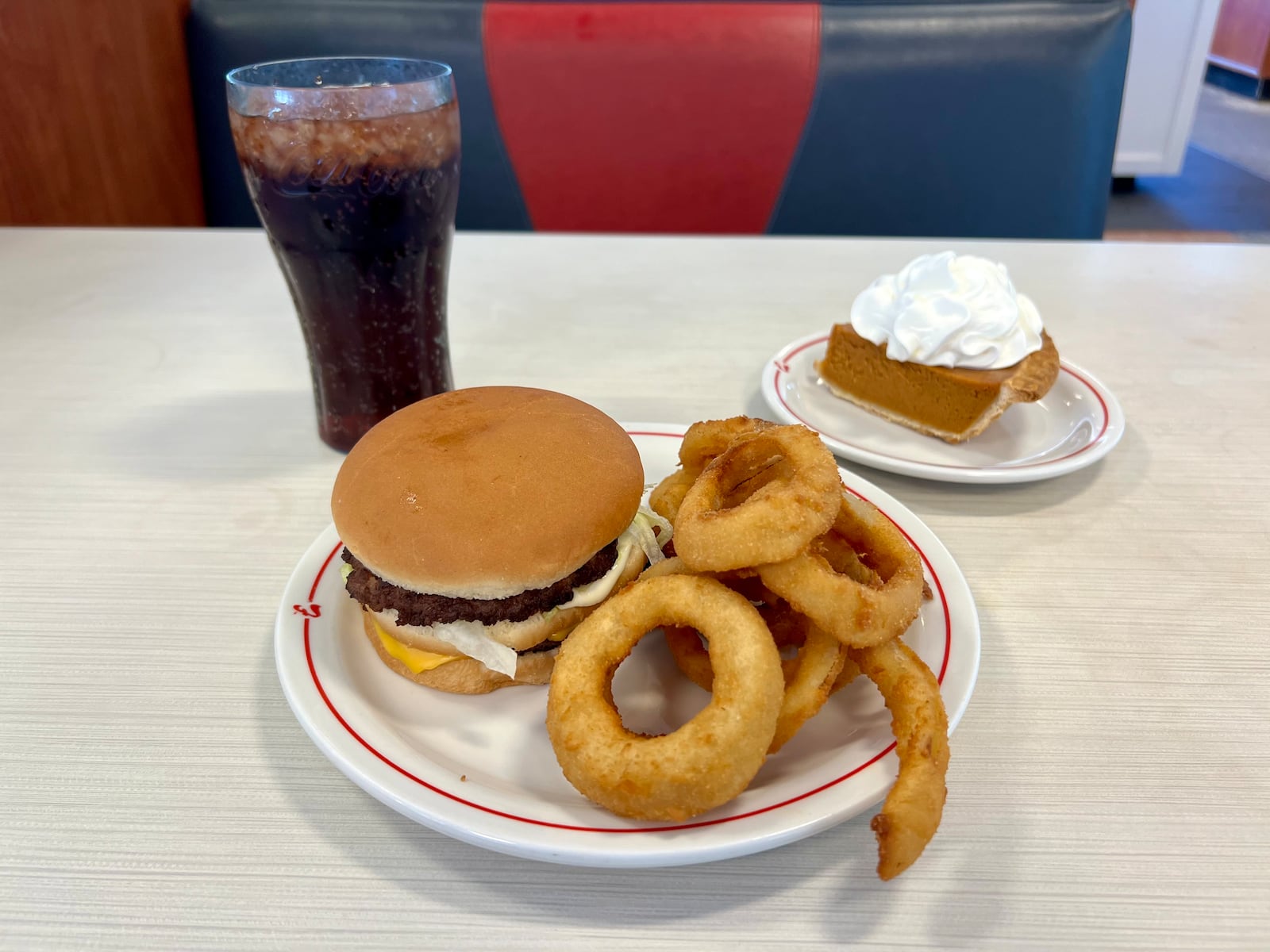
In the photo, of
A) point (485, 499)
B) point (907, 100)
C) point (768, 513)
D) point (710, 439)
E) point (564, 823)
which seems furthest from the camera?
point (907, 100)

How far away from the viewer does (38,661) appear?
1.06 meters

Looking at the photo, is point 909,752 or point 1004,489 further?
point 1004,489

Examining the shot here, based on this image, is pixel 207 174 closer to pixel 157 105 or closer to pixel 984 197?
pixel 157 105

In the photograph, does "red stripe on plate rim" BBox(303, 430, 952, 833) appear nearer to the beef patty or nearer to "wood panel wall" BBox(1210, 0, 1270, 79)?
the beef patty

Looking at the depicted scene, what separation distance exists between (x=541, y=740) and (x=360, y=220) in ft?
2.57

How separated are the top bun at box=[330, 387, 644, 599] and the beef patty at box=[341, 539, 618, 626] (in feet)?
0.06

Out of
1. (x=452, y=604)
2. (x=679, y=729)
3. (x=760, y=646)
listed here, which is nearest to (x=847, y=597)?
(x=760, y=646)

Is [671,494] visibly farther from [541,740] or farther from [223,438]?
[223,438]

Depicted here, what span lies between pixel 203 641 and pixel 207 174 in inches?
95.3

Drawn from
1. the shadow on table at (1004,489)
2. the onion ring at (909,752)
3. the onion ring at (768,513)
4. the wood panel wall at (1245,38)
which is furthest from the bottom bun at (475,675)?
the wood panel wall at (1245,38)

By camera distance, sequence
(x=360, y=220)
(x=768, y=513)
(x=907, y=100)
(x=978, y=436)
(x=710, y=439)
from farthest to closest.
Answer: (x=907, y=100) < (x=978, y=436) < (x=360, y=220) < (x=710, y=439) < (x=768, y=513)

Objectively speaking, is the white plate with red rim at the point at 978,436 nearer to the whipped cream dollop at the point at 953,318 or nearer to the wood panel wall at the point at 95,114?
the whipped cream dollop at the point at 953,318

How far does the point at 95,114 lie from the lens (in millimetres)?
2709

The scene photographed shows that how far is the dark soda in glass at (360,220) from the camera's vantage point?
1214mm
